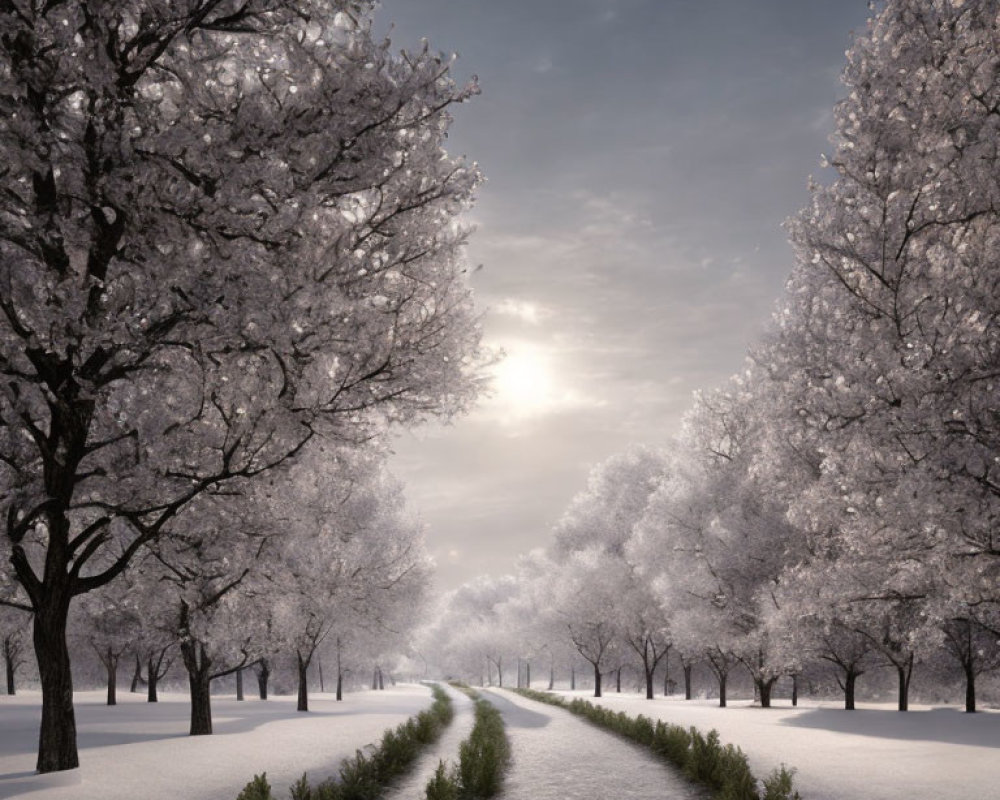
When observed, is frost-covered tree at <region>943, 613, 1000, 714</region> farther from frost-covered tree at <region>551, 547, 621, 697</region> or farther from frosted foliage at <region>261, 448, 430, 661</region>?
frosted foliage at <region>261, 448, 430, 661</region>

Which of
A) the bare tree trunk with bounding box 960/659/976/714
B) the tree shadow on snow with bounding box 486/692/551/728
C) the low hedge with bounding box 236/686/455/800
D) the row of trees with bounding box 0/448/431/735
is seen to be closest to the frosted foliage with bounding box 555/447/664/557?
the row of trees with bounding box 0/448/431/735

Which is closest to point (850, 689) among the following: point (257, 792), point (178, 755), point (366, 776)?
point (366, 776)

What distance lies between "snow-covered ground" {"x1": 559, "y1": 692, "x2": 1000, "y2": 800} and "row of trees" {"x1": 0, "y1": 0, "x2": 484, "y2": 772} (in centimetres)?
865

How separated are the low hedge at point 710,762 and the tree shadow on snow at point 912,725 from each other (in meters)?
6.37

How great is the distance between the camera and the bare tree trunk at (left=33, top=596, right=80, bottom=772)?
11562 millimetres

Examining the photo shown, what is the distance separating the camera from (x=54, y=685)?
11625 millimetres

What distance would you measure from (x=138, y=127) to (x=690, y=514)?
29.2m

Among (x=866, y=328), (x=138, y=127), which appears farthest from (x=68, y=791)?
(x=866, y=328)

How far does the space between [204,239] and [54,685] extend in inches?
299

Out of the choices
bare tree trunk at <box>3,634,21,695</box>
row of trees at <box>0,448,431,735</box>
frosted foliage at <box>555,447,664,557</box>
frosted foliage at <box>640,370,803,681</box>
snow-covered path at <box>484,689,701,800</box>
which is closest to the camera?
snow-covered path at <box>484,689,701,800</box>

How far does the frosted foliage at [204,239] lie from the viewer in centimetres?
873

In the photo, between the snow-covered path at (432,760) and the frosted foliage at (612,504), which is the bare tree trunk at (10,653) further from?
the frosted foliage at (612,504)

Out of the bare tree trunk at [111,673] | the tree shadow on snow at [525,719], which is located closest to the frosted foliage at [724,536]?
the tree shadow on snow at [525,719]

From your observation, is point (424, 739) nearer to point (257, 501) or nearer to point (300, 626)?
point (257, 501)
